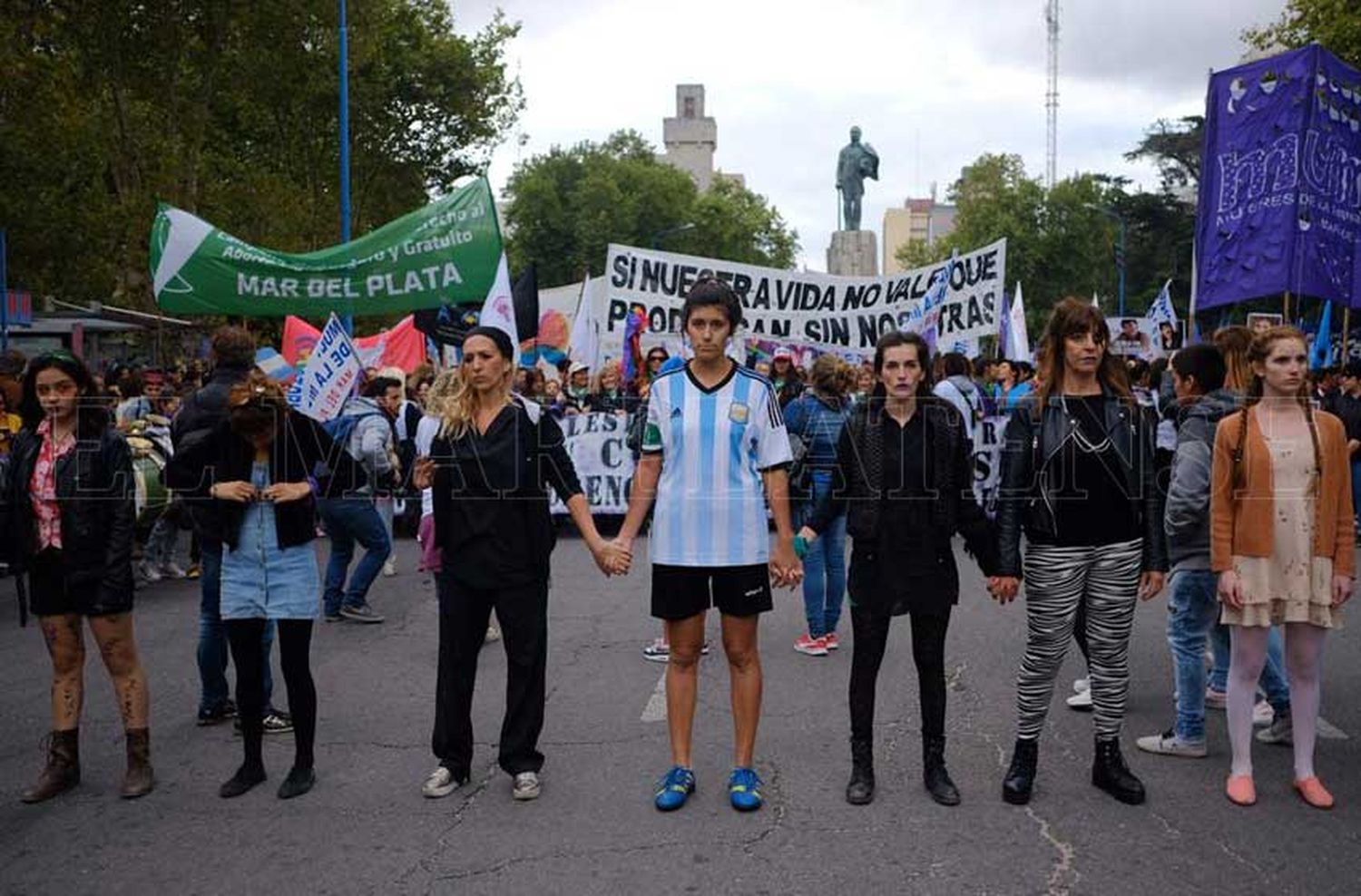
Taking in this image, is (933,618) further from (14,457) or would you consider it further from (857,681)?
(14,457)

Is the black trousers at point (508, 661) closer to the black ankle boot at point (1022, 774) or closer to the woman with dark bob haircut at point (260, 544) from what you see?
the woman with dark bob haircut at point (260, 544)

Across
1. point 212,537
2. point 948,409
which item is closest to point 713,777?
point 948,409

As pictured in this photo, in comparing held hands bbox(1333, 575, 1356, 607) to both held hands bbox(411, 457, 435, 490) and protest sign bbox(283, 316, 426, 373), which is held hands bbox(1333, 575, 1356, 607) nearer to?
held hands bbox(411, 457, 435, 490)

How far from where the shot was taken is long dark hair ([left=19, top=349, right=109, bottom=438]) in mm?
4984

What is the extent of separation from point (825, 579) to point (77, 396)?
163 inches

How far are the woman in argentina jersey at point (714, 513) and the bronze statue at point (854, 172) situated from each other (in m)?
45.0

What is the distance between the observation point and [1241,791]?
466cm

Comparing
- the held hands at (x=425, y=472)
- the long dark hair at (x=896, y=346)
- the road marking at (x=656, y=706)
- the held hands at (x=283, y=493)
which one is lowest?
the road marking at (x=656, y=706)

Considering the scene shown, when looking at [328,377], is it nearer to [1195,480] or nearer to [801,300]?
[1195,480]

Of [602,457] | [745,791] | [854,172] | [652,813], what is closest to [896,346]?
[745,791]

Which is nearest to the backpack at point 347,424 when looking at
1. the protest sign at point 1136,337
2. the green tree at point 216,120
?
the green tree at point 216,120

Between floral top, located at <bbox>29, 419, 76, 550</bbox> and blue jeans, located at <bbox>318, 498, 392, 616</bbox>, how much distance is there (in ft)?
9.61

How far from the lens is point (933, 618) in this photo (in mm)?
4766

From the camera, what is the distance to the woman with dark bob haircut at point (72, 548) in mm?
4914
